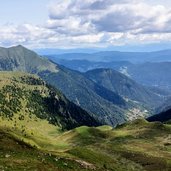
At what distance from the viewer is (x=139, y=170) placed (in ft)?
414

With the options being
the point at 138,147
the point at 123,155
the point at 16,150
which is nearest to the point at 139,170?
Result: the point at 123,155

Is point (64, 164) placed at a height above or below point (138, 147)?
above

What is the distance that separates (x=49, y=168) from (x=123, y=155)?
97.4 metres

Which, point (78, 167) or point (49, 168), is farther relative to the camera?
point (78, 167)

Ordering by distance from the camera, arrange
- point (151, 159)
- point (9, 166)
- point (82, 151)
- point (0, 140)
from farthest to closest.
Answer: point (151, 159), point (82, 151), point (0, 140), point (9, 166)

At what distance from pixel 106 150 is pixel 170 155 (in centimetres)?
2827

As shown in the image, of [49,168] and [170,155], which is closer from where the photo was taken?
[49,168]

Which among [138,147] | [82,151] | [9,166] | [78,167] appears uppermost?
[9,166]

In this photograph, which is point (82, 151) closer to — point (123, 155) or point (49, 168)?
point (123, 155)

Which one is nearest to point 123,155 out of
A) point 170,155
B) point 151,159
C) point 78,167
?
point 151,159

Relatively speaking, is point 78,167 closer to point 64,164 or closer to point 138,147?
point 64,164

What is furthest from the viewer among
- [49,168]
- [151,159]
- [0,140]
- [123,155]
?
[123,155]

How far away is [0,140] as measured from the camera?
8156cm

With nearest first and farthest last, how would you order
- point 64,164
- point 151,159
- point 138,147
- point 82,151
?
point 64,164 < point 82,151 < point 151,159 < point 138,147
